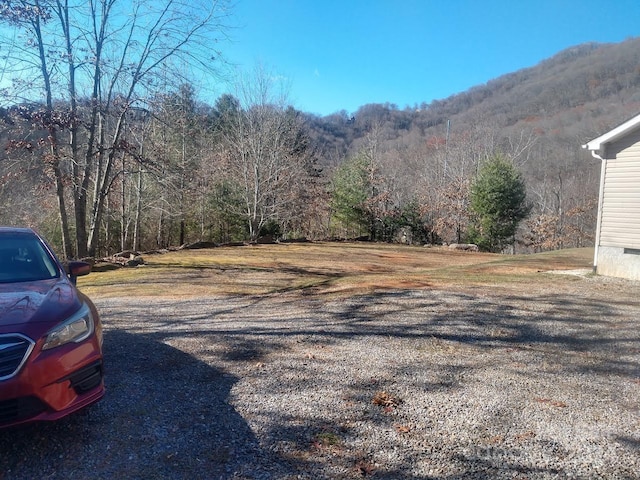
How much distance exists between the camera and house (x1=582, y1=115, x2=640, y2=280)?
29.0 ft

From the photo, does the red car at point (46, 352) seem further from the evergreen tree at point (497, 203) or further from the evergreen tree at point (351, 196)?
the evergreen tree at point (351, 196)

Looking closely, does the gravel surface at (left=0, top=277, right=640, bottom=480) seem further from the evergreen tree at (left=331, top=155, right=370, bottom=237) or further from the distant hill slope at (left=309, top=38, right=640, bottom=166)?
the distant hill slope at (left=309, top=38, right=640, bottom=166)

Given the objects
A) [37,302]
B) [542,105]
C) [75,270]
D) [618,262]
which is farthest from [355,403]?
[542,105]

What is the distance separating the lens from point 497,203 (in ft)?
88.2

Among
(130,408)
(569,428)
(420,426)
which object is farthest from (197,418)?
(569,428)

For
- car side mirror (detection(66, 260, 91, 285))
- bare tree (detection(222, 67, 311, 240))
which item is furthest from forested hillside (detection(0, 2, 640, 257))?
car side mirror (detection(66, 260, 91, 285))

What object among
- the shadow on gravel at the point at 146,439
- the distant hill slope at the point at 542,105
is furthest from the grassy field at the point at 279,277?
the distant hill slope at the point at 542,105

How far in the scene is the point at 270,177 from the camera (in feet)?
79.7

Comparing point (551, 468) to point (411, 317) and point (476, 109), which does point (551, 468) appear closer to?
point (411, 317)

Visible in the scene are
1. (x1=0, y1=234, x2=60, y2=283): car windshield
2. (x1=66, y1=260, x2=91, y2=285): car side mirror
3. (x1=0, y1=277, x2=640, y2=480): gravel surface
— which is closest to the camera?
(x1=0, y1=277, x2=640, y2=480): gravel surface

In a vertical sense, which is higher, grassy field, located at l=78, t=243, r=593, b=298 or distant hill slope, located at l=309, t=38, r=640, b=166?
distant hill slope, located at l=309, t=38, r=640, b=166

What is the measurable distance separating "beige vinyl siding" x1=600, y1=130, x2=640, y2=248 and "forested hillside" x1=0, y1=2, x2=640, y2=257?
41.0 feet

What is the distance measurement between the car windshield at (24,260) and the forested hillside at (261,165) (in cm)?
970

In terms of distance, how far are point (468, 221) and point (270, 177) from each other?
14843mm
